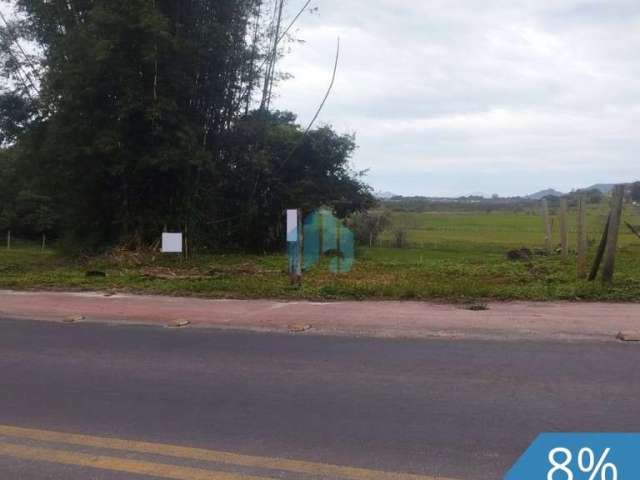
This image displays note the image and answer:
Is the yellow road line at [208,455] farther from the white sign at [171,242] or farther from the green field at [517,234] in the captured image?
the green field at [517,234]

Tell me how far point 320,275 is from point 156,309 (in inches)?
174

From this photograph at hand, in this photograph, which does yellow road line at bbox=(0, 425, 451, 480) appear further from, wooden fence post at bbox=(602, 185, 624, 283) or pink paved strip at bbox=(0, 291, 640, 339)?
wooden fence post at bbox=(602, 185, 624, 283)

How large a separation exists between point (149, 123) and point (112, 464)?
14119 mm

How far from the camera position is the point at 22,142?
19391 mm

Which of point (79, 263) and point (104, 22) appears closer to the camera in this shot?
point (104, 22)

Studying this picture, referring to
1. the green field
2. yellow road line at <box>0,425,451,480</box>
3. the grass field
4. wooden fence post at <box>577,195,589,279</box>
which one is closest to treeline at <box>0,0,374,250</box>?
the grass field

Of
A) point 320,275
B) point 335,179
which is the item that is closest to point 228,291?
point 320,275

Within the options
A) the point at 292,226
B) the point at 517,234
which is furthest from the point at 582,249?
the point at 517,234

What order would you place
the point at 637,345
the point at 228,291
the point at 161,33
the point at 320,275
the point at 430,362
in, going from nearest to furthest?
the point at 430,362 < the point at 637,345 < the point at 228,291 < the point at 320,275 < the point at 161,33

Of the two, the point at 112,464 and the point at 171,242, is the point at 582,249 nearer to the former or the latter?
the point at 171,242

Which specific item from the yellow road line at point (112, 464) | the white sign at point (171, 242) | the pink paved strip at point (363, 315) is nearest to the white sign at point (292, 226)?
the pink paved strip at point (363, 315)

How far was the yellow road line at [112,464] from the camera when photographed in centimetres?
396

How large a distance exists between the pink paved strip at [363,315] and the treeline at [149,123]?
6.94 metres

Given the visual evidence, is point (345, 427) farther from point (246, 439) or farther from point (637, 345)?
point (637, 345)
